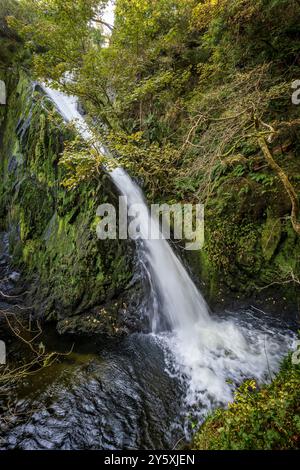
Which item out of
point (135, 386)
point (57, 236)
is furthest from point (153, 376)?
point (57, 236)

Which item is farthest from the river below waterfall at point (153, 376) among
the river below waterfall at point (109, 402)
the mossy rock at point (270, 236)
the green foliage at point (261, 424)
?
the mossy rock at point (270, 236)

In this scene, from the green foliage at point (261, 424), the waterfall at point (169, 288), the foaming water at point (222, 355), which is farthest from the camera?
the waterfall at point (169, 288)

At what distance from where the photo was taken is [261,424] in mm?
2537

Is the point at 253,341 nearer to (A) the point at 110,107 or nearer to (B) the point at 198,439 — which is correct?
(B) the point at 198,439

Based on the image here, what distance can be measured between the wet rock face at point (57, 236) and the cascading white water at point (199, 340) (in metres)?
0.78

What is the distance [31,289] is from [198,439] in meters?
5.62

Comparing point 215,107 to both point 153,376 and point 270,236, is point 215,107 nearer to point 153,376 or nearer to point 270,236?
point 270,236

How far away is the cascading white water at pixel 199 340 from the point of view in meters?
4.27

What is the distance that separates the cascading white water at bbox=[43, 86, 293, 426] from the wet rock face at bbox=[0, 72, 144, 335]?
78 cm

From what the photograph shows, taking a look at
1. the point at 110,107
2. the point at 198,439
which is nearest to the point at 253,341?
the point at 198,439

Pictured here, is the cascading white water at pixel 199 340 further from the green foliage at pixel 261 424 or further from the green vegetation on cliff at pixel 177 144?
the green foliage at pixel 261 424

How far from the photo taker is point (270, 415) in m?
2.55

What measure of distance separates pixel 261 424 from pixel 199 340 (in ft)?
9.13
